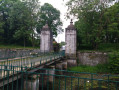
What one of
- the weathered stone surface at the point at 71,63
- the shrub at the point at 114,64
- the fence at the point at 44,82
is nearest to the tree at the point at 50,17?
the weathered stone surface at the point at 71,63

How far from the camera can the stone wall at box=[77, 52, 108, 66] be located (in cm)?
1881

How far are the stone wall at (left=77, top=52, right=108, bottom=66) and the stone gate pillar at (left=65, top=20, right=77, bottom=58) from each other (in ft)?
5.27

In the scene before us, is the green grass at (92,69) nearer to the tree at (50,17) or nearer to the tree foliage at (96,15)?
the tree foliage at (96,15)

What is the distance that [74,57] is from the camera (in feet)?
60.8

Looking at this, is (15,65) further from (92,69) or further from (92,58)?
(92,58)

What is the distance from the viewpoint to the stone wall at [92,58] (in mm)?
18812

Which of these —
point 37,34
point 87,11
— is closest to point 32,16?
point 37,34

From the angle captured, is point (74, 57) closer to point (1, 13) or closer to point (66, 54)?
point (66, 54)

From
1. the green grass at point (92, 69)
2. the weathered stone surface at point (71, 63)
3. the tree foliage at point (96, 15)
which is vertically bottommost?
the green grass at point (92, 69)

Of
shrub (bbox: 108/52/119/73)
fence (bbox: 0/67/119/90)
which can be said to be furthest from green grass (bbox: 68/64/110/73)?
fence (bbox: 0/67/119/90)

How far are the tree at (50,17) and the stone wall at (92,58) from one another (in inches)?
564

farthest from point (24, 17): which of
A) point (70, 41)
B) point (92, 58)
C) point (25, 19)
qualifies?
point (92, 58)

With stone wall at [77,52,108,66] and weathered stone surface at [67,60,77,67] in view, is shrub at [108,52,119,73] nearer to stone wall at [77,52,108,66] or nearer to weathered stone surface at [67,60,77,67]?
stone wall at [77,52,108,66]

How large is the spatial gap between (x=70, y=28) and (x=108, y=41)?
19.2 metres
